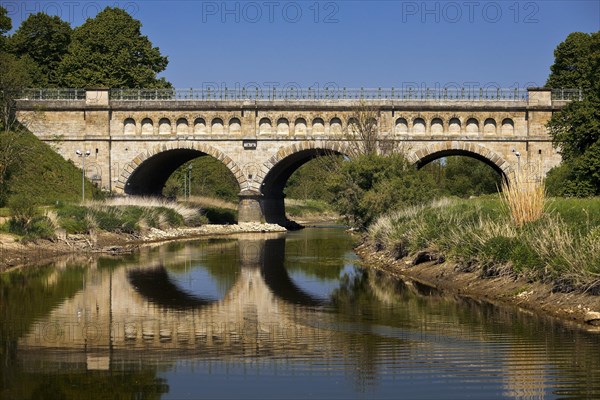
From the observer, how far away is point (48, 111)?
6588 centimetres

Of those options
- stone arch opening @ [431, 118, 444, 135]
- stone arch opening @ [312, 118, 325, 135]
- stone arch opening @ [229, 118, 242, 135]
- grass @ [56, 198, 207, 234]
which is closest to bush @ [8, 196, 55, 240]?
grass @ [56, 198, 207, 234]

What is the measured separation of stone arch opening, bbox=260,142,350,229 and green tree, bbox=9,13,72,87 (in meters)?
23.3

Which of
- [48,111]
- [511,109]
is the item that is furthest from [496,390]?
[48,111]

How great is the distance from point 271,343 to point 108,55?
6433 centimetres

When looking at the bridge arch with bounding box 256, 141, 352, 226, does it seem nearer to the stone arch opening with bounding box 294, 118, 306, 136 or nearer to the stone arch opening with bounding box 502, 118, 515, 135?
the stone arch opening with bounding box 294, 118, 306, 136

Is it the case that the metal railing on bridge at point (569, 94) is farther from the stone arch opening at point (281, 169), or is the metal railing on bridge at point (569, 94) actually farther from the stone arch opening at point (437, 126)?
the stone arch opening at point (281, 169)

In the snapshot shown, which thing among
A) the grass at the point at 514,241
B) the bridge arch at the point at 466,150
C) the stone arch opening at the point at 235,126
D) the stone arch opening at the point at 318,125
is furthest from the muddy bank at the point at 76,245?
the bridge arch at the point at 466,150

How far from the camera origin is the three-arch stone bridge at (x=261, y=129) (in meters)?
63.8

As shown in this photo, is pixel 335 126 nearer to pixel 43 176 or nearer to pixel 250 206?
pixel 250 206

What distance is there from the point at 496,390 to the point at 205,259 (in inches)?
1006

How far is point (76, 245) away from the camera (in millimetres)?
41219

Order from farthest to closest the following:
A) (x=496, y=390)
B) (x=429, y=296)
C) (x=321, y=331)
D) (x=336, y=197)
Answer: (x=336, y=197) → (x=429, y=296) → (x=321, y=331) → (x=496, y=390)

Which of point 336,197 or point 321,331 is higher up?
point 336,197

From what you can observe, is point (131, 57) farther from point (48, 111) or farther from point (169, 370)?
point (169, 370)
